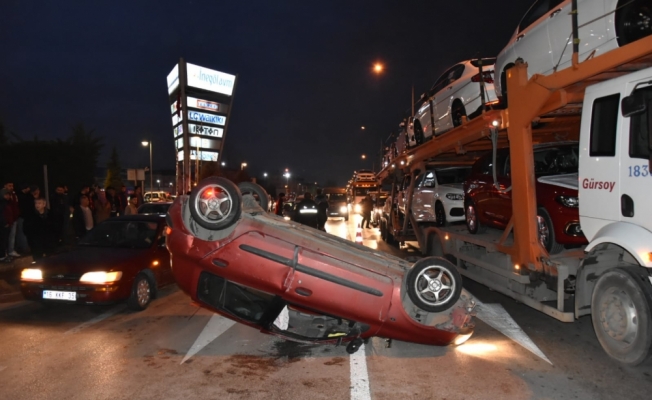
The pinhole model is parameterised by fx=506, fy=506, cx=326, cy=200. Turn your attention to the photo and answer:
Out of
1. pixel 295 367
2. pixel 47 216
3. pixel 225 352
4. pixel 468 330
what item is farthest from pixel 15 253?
pixel 468 330

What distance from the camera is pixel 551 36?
627cm

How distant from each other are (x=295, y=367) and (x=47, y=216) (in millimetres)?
8661

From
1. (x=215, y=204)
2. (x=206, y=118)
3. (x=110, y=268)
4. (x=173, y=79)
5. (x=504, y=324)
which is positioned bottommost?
(x=504, y=324)

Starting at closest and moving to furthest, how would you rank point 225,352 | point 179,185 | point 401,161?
point 225,352 → point 401,161 → point 179,185

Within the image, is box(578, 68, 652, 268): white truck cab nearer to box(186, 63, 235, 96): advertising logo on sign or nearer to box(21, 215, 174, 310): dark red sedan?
box(21, 215, 174, 310): dark red sedan

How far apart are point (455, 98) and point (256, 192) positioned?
5668 millimetres

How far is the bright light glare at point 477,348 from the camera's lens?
17.8 ft

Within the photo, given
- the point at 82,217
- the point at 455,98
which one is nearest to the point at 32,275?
the point at 82,217

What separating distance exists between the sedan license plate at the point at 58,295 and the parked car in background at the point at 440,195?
712 cm

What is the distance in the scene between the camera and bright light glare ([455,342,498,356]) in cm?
542

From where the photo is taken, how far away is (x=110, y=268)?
23.2ft

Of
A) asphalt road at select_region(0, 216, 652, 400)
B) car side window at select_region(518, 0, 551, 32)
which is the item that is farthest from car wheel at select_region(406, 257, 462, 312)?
car side window at select_region(518, 0, 551, 32)

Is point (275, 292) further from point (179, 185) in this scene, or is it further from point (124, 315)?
point (179, 185)

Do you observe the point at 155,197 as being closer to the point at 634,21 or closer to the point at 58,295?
the point at 58,295
